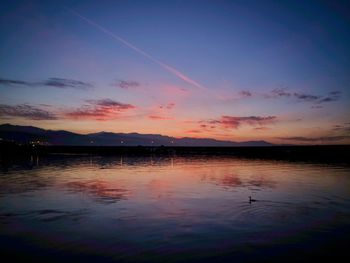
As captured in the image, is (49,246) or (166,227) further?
(166,227)

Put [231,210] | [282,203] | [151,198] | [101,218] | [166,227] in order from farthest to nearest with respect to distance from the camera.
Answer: [151,198] < [282,203] < [231,210] < [101,218] < [166,227]

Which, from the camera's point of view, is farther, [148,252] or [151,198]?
[151,198]

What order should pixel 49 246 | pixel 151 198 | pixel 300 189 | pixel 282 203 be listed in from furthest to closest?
1. pixel 300 189
2. pixel 151 198
3. pixel 282 203
4. pixel 49 246

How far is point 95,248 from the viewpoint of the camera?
12172mm

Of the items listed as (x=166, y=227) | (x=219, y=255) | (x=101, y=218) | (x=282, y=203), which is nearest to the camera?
(x=219, y=255)

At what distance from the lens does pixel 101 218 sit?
16719mm

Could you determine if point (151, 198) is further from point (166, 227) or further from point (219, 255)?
point (219, 255)

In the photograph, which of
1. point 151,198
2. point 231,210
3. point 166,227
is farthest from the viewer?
point 151,198

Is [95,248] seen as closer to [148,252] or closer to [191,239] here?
[148,252]

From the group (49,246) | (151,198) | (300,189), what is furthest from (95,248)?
(300,189)

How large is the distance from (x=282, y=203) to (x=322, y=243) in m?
8.57

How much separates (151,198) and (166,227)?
26.2 feet

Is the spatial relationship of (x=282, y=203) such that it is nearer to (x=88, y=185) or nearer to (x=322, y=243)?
(x=322, y=243)

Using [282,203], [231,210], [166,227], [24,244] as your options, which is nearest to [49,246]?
[24,244]
